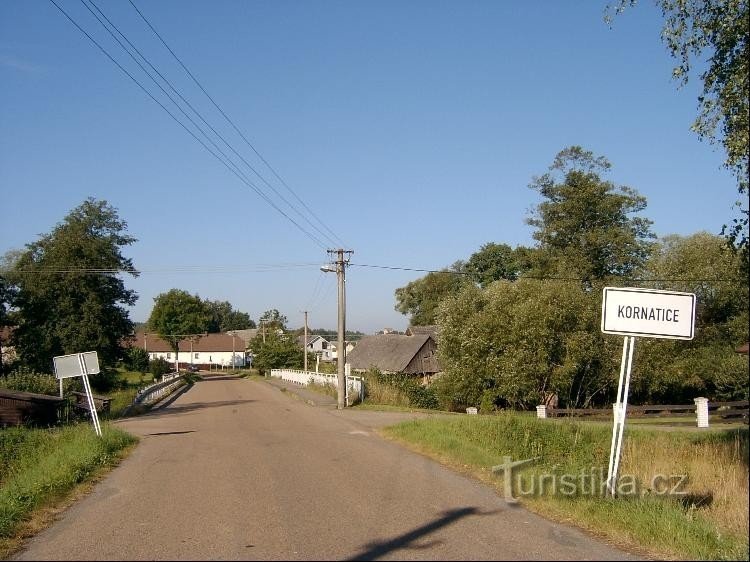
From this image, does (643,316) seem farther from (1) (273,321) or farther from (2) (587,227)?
(1) (273,321)

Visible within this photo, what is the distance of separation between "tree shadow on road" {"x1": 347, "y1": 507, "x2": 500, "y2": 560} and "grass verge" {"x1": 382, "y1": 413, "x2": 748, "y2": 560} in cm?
126

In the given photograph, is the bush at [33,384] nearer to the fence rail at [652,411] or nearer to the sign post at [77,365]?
the sign post at [77,365]

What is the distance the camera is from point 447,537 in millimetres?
7250

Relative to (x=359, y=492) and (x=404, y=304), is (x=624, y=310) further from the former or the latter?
Answer: (x=404, y=304)

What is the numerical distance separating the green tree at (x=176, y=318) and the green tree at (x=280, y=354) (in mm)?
27249

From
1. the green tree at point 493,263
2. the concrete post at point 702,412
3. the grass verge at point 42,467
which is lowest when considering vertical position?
the concrete post at point 702,412

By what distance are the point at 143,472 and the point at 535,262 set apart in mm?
38663

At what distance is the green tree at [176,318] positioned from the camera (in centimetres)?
10919

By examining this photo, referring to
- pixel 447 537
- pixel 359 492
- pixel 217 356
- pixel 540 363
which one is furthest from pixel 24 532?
pixel 217 356

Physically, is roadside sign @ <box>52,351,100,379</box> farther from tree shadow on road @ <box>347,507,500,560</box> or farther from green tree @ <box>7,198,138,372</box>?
green tree @ <box>7,198,138,372</box>


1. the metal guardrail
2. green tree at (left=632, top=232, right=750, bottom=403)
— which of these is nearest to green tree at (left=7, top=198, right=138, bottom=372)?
the metal guardrail

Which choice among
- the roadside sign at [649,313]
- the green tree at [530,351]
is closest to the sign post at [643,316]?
the roadside sign at [649,313]

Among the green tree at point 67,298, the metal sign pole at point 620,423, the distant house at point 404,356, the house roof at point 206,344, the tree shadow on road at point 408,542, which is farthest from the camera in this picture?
the house roof at point 206,344

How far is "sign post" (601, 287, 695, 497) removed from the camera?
334 inches
